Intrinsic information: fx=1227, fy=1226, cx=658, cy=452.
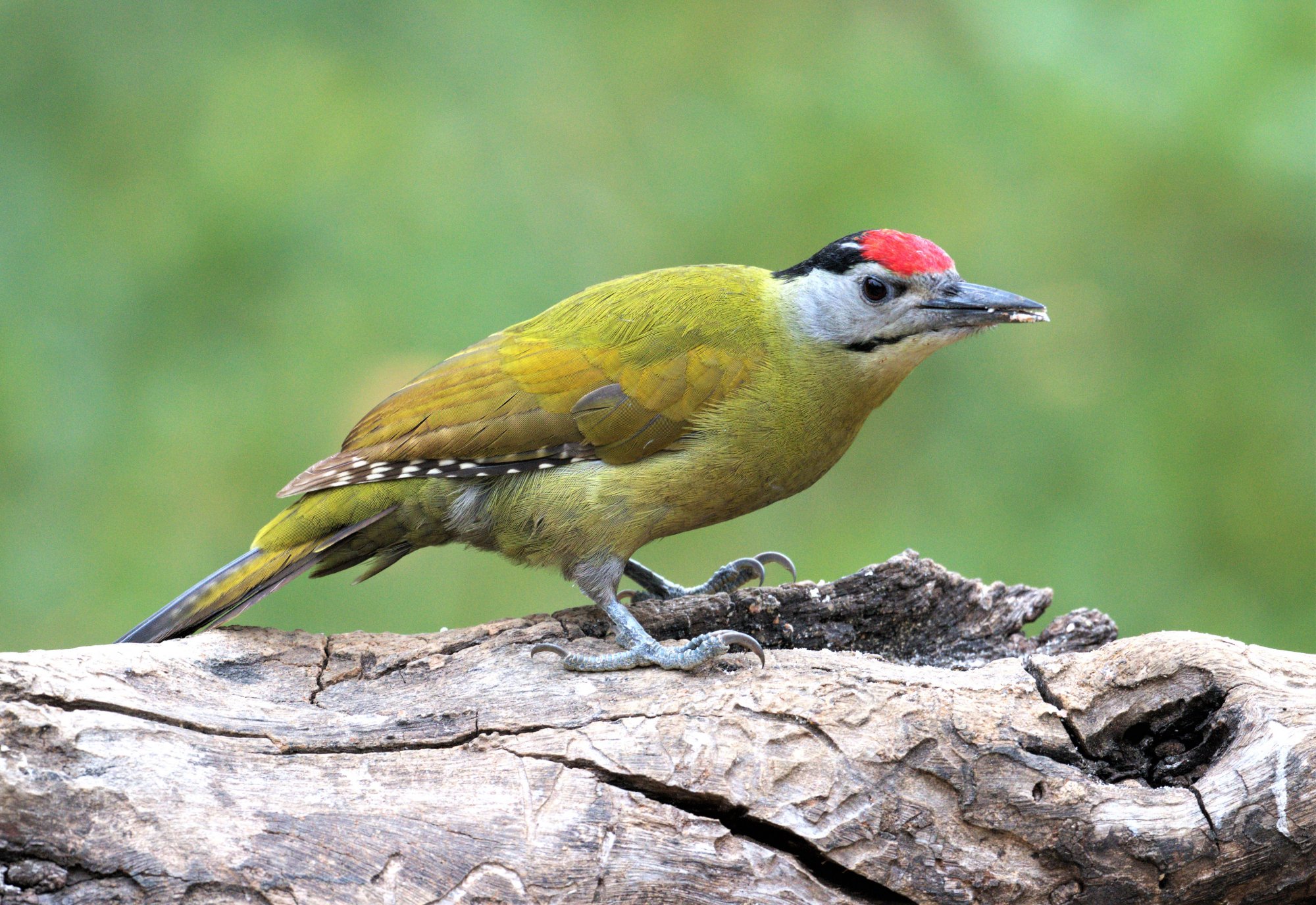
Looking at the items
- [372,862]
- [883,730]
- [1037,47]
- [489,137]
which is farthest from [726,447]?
[489,137]

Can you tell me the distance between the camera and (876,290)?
15.0ft

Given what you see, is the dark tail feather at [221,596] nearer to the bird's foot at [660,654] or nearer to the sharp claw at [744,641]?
the bird's foot at [660,654]

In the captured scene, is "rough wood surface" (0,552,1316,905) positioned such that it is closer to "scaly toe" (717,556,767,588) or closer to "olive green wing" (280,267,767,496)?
"olive green wing" (280,267,767,496)

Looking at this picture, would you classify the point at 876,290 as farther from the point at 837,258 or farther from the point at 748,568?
the point at 748,568

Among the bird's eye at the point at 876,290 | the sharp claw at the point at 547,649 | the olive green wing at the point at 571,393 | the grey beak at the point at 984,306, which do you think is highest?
the bird's eye at the point at 876,290

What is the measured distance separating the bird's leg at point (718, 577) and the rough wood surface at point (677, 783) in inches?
46.9

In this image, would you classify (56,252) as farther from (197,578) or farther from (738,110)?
(738,110)

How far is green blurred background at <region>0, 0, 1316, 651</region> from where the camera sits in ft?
17.7

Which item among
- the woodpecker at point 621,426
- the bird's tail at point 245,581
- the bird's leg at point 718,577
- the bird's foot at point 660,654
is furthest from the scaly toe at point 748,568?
the bird's tail at point 245,581

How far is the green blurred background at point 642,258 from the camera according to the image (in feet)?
17.7

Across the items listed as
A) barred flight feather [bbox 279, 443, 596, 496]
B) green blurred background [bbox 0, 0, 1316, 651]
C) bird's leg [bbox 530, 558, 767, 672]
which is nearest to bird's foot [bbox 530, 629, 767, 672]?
bird's leg [bbox 530, 558, 767, 672]

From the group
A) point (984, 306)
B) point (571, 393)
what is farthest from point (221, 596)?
point (984, 306)

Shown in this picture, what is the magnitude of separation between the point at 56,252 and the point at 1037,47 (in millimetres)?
4415

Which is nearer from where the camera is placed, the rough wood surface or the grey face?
the rough wood surface
